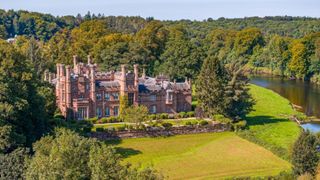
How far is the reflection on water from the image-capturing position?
236 feet

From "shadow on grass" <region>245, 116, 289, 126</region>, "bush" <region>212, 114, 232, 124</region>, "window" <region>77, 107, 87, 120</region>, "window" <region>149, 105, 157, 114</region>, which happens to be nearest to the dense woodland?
"bush" <region>212, 114, 232, 124</region>

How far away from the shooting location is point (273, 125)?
56.8 m

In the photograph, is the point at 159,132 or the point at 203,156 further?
the point at 159,132

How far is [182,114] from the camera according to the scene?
60219 mm

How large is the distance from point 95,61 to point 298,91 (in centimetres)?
3664

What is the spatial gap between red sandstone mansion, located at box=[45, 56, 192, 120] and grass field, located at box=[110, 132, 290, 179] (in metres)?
9.57

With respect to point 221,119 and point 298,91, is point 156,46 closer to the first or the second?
point 298,91

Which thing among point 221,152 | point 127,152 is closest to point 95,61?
point 127,152

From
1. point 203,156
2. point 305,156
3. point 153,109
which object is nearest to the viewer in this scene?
point 305,156

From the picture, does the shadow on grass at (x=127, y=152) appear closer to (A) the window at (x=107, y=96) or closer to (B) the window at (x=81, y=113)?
(B) the window at (x=81, y=113)

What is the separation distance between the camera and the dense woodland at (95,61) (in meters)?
28.0

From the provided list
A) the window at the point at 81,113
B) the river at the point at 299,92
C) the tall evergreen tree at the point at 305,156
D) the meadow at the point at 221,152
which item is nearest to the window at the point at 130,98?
the window at the point at 81,113

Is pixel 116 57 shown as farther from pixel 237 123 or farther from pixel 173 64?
pixel 237 123

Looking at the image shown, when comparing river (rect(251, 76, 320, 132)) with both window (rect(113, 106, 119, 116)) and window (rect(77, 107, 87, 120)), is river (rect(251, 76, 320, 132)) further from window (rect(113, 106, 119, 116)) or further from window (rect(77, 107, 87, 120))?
window (rect(77, 107, 87, 120))
